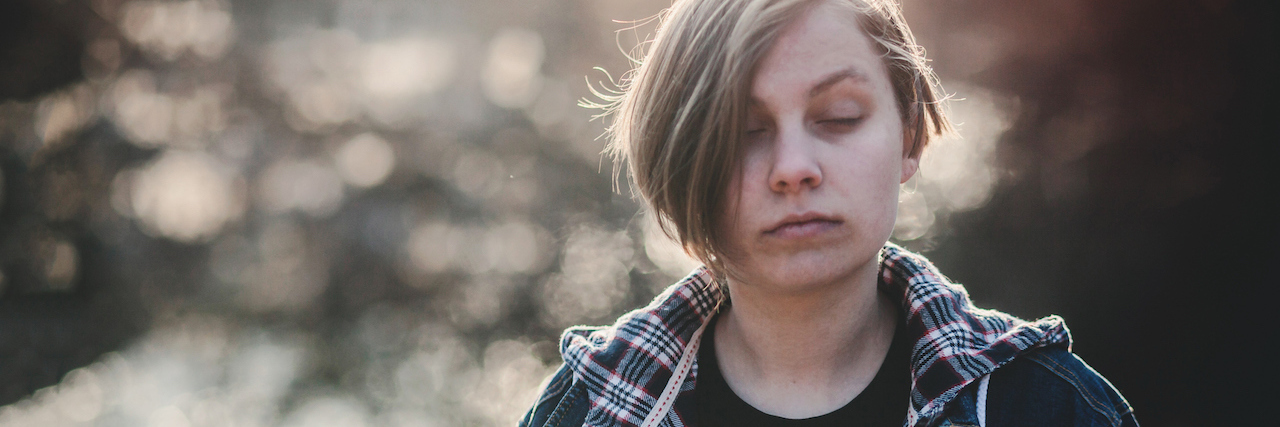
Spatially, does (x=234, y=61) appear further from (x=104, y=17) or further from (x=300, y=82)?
(x=104, y=17)

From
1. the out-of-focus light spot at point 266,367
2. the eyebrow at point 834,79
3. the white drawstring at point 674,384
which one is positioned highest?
the eyebrow at point 834,79

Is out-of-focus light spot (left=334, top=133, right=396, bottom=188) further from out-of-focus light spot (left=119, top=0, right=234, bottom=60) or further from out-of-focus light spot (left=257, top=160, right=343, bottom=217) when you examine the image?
out-of-focus light spot (left=119, top=0, right=234, bottom=60)

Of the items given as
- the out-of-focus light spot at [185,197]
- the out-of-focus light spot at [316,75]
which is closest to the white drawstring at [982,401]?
the out-of-focus light spot at [316,75]

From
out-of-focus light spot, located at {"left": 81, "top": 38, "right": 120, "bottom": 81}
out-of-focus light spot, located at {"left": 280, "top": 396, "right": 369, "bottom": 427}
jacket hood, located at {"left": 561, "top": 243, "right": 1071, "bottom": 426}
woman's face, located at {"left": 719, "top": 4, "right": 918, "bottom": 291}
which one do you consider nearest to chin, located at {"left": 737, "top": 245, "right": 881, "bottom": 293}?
woman's face, located at {"left": 719, "top": 4, "right": 918, "bottom": 291}

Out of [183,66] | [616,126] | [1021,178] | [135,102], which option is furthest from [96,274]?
[1021,178]

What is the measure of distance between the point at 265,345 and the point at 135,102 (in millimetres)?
2592

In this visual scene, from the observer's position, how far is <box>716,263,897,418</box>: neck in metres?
1.51

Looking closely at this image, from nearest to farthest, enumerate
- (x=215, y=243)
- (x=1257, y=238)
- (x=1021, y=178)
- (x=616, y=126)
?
1. (x=616, y=126)
2. (x=1257, y=238)
3. (x=1021, y=178)
4. (x=215, y=243)

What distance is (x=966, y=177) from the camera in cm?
383

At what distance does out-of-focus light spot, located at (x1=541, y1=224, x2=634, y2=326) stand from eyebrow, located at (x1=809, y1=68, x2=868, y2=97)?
4.56m

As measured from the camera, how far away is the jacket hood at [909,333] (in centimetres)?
137

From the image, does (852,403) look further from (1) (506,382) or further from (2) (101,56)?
(2) (101,56)

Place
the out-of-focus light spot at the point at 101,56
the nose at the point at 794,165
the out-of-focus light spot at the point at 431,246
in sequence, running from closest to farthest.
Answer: the nose at the point at 794,165, the out-of-focus light spot at the point at 431,246, the out-of-focus light spot at the point at 101,56

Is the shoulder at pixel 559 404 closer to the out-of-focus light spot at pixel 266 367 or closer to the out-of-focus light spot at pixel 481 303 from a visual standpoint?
the out-of-focus light spot at pixel 481 303
